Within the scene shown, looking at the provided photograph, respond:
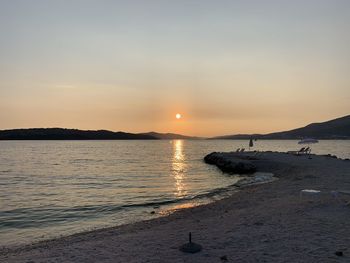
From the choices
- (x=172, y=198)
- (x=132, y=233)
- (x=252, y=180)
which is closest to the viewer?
(x=132, y=233)

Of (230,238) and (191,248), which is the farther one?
(230,238)

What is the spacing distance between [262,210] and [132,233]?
6.06 meters

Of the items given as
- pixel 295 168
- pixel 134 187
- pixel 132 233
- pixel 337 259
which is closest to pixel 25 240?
pixel 132 233

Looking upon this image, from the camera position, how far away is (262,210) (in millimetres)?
17125

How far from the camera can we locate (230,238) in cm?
1232

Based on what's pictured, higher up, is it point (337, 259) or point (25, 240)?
point (337, 259)

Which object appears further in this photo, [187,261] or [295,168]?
[295,168]

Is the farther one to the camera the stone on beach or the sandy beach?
the stone on beach

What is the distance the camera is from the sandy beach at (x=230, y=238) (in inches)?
416

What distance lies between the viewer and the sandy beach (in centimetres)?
1058

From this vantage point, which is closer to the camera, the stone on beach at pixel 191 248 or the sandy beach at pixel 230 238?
the sandy beach at pixel 230 238

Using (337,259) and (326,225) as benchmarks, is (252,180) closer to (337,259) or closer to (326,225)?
(326,225)

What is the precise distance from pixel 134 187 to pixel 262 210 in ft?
61.8

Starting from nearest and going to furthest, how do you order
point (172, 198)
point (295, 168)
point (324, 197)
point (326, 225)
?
1. point (326, 225)
2. point (324, 197)
3. point (172, 198)
4. point (295, 168)
